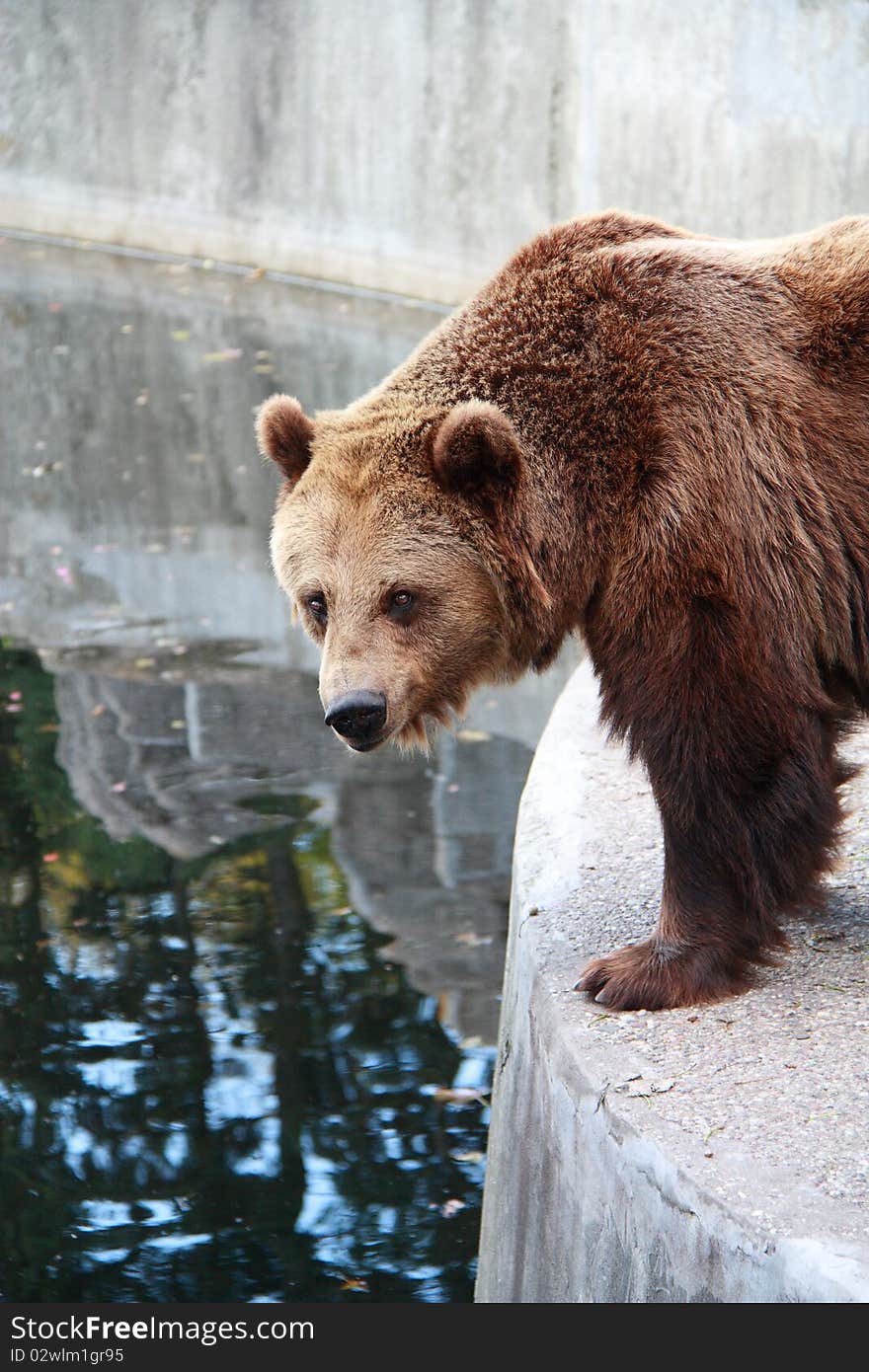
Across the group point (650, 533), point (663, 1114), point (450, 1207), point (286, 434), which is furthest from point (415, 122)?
point (663, 1114)

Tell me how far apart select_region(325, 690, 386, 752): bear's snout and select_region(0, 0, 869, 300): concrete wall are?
9636 millimetres

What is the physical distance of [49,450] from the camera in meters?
14.2

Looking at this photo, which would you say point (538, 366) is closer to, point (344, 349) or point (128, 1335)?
point (128, 1335)

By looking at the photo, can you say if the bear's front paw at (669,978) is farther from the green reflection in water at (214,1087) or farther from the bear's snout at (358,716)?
the green reflection in water at (214,1087)

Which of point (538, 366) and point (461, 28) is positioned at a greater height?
point (461, 28)

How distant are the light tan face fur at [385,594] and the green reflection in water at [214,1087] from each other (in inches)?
102

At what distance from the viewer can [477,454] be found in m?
4.00

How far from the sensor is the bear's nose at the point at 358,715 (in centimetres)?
394

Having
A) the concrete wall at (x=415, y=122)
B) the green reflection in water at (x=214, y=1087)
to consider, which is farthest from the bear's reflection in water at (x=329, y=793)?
the concrete wall at (x=415, y=122)

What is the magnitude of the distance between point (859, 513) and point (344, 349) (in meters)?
11.9

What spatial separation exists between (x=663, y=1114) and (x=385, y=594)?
1.34m

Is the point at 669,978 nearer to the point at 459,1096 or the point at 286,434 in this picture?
the point at 286,434

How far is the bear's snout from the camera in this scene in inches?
155

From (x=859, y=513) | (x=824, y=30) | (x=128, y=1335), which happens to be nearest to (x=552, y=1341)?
(x=128, y=1335)
